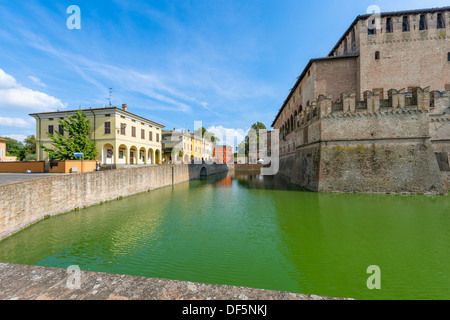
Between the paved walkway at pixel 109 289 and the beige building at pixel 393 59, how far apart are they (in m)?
19.6

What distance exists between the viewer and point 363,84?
766 inches

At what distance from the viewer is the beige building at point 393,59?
19.1 m

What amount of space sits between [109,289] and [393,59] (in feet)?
94.3

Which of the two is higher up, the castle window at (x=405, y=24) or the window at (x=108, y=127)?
the castle window at (x=405, y=24)

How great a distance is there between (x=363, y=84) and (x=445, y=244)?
59.5 feet

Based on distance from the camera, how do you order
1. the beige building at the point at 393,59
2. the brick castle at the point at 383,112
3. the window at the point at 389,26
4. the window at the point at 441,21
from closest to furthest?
the brick castle at the point at 383,112
the window at the point at 441,21
the beige building at the point at 393,59
the window at the point at 389,26

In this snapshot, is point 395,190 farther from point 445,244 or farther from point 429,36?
point 429,36

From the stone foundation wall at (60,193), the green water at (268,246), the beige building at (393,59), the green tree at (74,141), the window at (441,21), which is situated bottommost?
the green water at (268,246)

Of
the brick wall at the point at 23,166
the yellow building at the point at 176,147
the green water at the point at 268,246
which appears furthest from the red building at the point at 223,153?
the green water at the point at 268,246

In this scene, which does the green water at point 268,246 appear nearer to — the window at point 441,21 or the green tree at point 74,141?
the green tree at point 74,141

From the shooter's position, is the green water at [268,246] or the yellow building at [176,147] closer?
the green water at [268,246]

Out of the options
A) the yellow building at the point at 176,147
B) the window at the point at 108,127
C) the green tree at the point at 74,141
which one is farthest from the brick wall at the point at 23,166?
the yellow building at the point at 176,147

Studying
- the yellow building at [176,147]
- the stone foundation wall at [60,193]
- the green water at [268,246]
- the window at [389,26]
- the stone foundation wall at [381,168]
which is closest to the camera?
the green water at [268,246]
